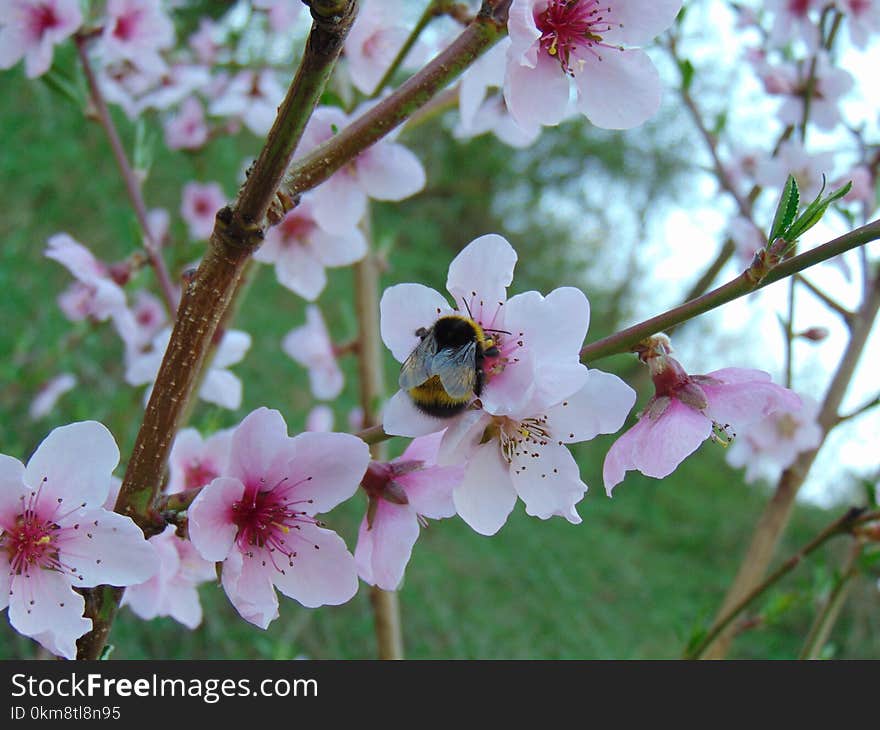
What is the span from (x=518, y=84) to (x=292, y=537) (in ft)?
1.26

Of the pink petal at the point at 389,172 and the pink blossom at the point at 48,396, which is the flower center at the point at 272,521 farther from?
the pink blossom at the point at 48,396

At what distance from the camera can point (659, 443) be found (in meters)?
0.58

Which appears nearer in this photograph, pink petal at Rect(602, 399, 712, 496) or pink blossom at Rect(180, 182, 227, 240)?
pink petal at Rect(602, 399, 712, 496)

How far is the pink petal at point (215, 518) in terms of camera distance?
531mm

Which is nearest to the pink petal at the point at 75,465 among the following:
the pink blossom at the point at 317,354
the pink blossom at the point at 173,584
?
the pink blossom at the point at 173,584

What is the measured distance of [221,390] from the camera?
96 centimetres

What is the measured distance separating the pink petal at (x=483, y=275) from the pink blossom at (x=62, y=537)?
26 cm

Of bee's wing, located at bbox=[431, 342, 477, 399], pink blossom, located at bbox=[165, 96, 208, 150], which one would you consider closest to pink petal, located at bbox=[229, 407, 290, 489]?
bee's wing, located at bbox=[431, 342, 477, 399]

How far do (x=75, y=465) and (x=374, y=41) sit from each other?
641 millimetres

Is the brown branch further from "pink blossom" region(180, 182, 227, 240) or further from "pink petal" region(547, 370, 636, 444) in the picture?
"pink blossom" region(180, 182, 227, 240)

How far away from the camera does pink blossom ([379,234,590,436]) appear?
52 centimetres

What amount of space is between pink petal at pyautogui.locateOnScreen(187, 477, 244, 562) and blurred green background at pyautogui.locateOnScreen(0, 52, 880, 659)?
33cm

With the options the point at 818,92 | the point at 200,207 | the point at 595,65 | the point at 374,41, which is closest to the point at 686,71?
the point at 818,92

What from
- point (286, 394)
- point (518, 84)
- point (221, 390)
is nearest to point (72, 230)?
point (286, 394)
